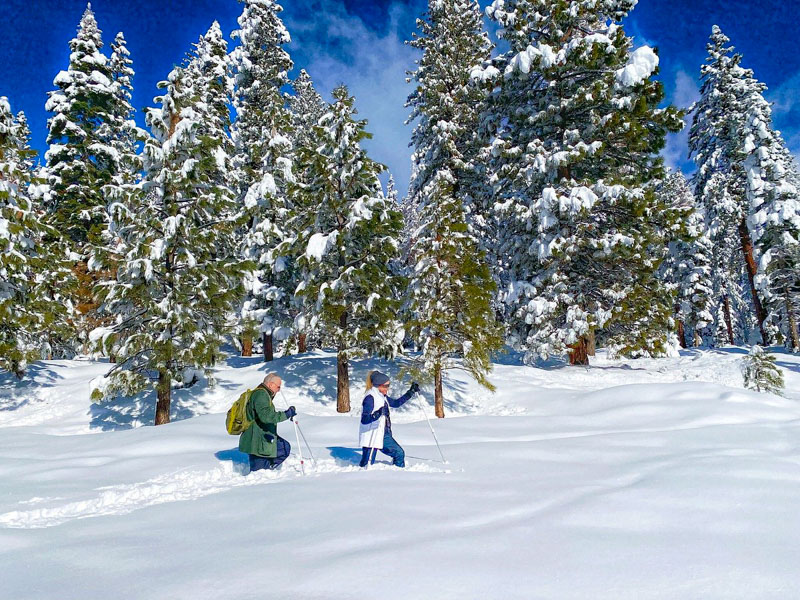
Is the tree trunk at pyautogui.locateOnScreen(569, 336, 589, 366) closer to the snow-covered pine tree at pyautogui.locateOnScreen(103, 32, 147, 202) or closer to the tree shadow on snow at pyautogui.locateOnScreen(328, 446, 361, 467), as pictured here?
the tree shadow on snow at pyautogui.locateOnScreen(328, 446, 361, 467)

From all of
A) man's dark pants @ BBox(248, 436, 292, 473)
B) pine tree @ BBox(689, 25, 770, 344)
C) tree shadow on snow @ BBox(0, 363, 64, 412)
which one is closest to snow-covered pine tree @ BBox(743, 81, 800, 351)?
pine tree @ BBox(689, 25, 770, 344)

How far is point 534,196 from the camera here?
19297 millimetres

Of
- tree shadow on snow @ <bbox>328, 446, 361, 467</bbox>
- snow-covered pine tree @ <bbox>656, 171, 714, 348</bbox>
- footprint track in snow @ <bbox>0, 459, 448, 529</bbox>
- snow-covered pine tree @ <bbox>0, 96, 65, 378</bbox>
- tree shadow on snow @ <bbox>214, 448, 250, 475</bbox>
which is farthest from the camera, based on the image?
snow-covered pine tree @ <bbox>656, 171, 714, 348</bbox>

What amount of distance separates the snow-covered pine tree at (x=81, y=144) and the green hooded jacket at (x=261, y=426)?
20.1 m

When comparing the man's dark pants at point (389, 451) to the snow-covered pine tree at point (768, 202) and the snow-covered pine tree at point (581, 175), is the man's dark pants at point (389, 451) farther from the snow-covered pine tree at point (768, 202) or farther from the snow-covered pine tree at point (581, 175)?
the snow-covered pine tree at point (768, 202)

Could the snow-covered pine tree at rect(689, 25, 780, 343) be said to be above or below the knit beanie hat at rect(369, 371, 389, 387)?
above

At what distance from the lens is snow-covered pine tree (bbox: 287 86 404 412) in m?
15.9

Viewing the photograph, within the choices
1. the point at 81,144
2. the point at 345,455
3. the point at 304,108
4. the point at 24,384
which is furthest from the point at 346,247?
the point at 304,108

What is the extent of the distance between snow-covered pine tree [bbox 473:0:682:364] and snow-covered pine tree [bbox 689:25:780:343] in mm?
9473

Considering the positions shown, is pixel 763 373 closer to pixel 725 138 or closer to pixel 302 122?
pixel 725 138

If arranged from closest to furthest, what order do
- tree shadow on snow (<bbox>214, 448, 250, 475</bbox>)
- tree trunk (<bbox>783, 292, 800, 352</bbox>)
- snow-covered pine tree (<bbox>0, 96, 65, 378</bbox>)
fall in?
tree shadow on snow (<bbox>214, 448, 250, 475</bbox>) → snow-covered pine tree (<bbox>0, 96, 65, 378</bbox>) → tree trunk (<bbox>783, 292, 800, 352</bbox>)

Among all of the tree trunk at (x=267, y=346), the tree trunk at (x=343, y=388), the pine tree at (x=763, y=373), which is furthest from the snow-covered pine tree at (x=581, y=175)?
the tree trunk at (x=267, y=346)

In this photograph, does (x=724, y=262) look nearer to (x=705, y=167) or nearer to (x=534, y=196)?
(x=705, y=167)

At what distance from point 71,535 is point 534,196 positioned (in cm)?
1844
